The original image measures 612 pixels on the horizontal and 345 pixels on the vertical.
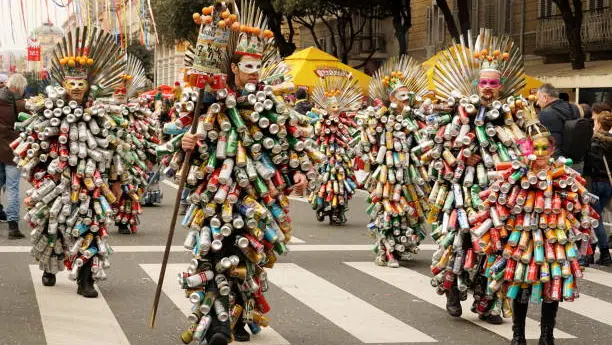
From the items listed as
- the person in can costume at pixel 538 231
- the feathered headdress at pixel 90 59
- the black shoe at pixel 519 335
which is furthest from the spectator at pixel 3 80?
the black shoe at pixel 519 335

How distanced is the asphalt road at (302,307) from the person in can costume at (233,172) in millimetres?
717

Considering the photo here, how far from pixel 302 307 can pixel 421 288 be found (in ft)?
5.20

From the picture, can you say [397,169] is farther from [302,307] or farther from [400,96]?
[302,307]

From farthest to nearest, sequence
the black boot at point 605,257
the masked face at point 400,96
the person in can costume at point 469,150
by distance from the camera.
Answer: the black boot at point 605,257 < the masked face at point 400,96 < the person in can costume at point 469,150

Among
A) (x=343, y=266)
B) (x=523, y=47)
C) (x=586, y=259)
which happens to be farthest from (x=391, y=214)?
(x=523, y=47)

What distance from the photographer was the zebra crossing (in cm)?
774

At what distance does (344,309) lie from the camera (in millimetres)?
8836

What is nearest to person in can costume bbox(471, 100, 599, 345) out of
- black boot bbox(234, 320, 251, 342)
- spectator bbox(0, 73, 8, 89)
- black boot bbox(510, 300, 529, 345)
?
black boot bbox(510, 300, 529, 345)

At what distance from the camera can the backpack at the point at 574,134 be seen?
11.1 metres

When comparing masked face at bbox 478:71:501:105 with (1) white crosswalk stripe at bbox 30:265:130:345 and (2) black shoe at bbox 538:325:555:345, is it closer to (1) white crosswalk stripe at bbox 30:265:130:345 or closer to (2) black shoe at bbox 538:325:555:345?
(2) black shoe at bbox 538:325:555:345

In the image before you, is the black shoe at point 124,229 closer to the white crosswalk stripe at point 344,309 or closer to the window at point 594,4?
the white crosswalk stripe at point 344,309

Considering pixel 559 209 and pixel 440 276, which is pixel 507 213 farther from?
pixel 440 276

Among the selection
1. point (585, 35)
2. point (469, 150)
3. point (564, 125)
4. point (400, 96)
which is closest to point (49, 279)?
point (469, 150)

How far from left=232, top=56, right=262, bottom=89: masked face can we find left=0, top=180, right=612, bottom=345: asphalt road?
1870 millimetres
